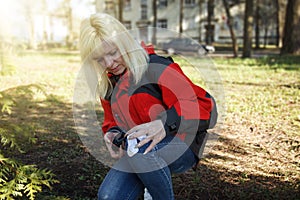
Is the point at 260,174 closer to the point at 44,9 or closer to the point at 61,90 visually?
the point at 61,90

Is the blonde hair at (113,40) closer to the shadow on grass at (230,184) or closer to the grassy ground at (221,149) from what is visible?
the grassy ground at (221,149)

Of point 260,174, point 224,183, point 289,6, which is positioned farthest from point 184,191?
point 289,6

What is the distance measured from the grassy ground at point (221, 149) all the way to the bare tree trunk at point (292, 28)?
971 cm

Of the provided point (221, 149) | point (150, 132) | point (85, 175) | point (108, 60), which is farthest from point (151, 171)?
point (221, 149)

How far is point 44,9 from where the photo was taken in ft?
93.0

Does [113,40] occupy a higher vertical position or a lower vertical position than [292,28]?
lower

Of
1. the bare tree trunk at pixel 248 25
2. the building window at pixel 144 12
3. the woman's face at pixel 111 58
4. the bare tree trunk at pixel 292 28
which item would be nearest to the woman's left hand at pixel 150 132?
the woman's face at pixel 111 58

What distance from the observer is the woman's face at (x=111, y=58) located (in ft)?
7.08

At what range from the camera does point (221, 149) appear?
4125 millimetres

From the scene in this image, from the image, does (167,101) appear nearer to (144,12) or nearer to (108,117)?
(108,117)

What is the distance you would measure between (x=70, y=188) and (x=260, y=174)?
5.96 ft

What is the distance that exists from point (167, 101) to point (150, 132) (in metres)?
0.23

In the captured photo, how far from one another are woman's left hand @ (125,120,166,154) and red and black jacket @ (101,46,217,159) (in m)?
0.05

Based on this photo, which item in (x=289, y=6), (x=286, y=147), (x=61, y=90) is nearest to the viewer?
(x=286, y=147)
